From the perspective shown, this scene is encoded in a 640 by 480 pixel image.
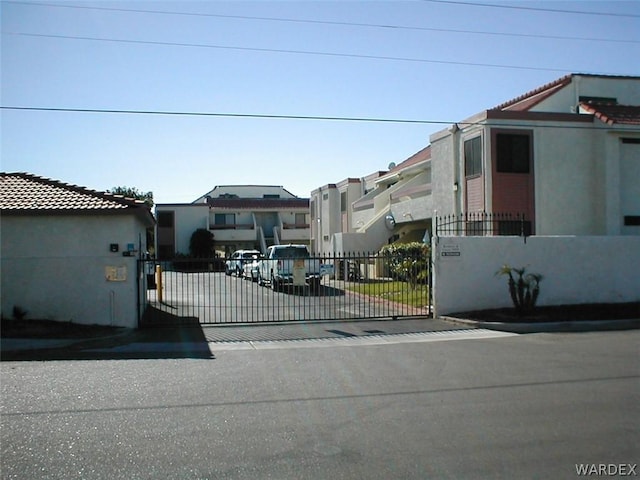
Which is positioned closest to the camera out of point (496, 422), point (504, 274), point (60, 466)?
point (60, 466)

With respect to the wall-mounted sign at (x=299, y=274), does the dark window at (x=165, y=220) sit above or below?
above

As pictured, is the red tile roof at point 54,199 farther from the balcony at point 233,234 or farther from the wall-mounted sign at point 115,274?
the balcony at point 233,234

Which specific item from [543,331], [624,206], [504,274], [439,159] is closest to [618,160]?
[624,206]

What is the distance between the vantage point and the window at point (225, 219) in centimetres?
6274

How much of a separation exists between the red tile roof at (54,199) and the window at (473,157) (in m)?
12.3

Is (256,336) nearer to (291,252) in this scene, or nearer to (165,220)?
(291,252)

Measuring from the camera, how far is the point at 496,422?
6.97 m

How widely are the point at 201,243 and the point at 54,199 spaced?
Answer: 4211 centimetres

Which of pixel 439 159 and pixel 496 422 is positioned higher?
pixel 439 159

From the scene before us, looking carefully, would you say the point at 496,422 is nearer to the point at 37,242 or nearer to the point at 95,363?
the point at 95,363

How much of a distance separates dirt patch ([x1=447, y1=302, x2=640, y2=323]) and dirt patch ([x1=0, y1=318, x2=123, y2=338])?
918 centimetres

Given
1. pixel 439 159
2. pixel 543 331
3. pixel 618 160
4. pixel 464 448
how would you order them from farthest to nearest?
pixel 439 159 < pixel 618 160 < pixel 543 331 < pixel 464 448

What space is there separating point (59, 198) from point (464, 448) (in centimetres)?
1315
